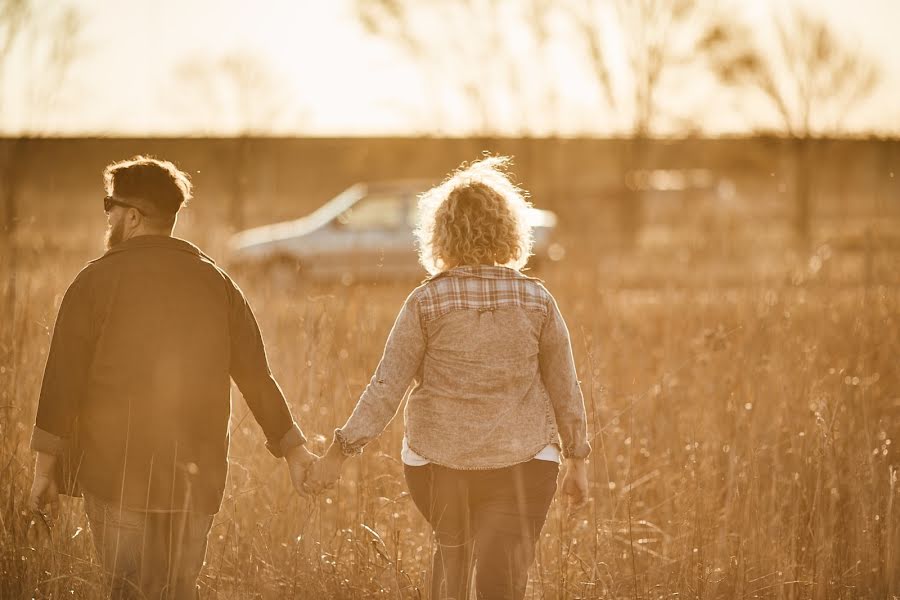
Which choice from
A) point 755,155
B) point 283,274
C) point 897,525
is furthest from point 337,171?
point 897,525

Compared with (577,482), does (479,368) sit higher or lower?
higher

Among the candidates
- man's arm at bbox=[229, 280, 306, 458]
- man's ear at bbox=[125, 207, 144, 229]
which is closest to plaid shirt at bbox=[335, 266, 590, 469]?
man's arm at bbox=[229, 280, 306, 458]

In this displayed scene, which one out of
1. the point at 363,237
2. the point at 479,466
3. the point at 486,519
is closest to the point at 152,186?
the point at 479,466

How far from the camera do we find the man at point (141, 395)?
2.93 metres

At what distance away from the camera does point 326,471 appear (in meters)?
3.21

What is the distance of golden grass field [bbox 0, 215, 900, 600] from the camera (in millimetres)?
3805

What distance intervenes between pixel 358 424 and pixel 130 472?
662 mm

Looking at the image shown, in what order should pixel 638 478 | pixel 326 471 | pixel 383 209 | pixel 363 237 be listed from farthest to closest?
pixel 383 209 → pixel 363 237 → pixel 638 478 → pixel 326 471

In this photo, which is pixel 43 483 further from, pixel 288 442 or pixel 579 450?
pixel 579 450

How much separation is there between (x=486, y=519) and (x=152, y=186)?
4.50 ft

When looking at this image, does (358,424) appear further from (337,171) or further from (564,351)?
(337,171)

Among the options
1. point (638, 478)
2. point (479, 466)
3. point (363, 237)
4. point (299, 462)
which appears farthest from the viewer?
point (363, 237)

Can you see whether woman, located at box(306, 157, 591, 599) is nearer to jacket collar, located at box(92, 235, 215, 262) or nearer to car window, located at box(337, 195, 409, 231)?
jacket collar, located at box(92, 235, 215, 262)

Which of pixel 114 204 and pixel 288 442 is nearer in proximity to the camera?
pixel 114 204
